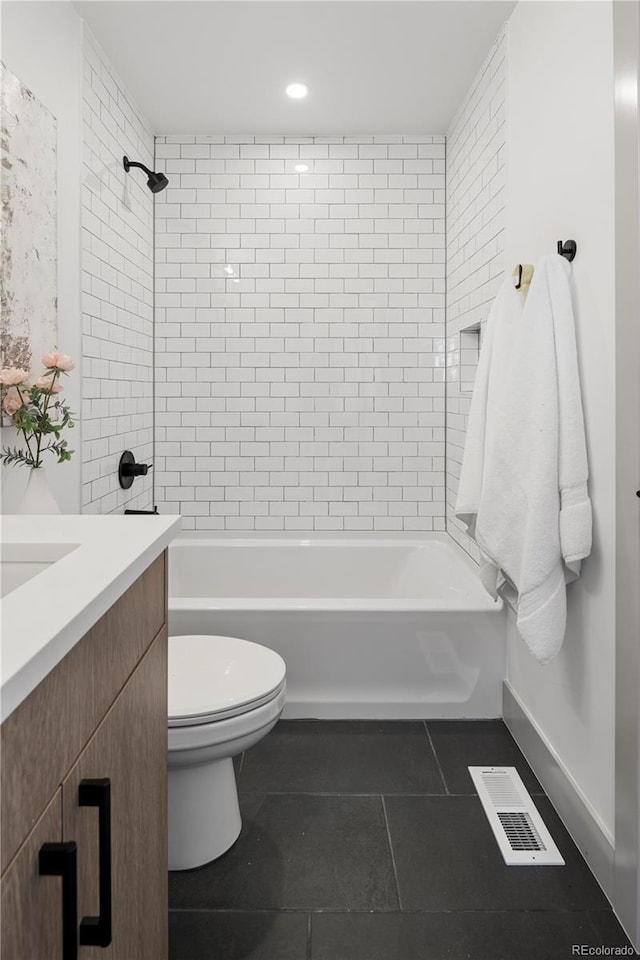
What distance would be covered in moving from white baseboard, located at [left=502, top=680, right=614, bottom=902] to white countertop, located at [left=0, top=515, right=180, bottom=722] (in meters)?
1.34

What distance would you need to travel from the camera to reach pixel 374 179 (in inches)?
136

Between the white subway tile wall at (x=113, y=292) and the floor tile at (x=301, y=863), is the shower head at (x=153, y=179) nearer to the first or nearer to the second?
the white subway tile wall at (x=113, y=292)

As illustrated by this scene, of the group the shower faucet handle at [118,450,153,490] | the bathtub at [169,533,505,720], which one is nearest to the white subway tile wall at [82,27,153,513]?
the shower faucet handle at [118,450,153,490]

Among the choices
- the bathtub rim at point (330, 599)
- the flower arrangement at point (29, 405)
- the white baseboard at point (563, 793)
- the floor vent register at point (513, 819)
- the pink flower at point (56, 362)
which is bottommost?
the floor vent register at point (513, 819)

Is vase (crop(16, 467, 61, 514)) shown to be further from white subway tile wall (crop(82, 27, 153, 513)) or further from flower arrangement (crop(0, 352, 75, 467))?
white subway tile wall (crop(82, 27, 153, 513))

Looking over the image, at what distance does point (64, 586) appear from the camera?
2.48ft

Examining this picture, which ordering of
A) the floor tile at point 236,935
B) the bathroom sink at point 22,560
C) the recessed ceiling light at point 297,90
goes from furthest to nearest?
the recessed ceiling light at point 297,90 < the floor tile at point 236,935 < the bathroom sink at point 22,560

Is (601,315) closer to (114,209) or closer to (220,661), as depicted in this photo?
(220,661)

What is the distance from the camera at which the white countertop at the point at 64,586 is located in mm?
547

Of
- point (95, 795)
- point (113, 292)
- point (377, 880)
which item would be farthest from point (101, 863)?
point (113, 292)

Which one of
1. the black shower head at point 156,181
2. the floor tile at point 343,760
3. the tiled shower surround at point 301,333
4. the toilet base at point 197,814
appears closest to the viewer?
the toilet base at point 197,814

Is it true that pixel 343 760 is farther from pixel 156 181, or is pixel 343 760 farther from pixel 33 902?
pixel 156 181

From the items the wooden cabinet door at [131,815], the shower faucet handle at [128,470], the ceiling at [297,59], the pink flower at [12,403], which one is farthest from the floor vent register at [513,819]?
the ceiling at [297,59]

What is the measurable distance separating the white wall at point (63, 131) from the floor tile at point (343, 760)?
3.80 ft
